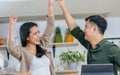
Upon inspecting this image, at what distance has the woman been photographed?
198 cm

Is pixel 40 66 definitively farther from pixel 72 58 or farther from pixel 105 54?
pixel 72 58

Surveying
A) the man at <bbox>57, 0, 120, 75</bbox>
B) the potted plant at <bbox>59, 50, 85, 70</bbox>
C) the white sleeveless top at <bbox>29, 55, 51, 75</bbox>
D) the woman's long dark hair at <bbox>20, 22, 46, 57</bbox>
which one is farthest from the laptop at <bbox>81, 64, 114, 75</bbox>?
the potted plant at <bbox>59, 50, 85, 70</bbox>

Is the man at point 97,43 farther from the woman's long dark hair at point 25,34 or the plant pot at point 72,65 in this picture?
the plant pot at point 72,65

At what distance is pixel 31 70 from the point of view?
2018mm

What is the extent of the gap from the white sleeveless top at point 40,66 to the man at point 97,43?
1.12 feet

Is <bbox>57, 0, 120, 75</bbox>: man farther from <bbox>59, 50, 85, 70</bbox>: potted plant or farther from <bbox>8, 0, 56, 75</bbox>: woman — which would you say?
<bbox>59, 50, 85, 70</bbox>: potted plant

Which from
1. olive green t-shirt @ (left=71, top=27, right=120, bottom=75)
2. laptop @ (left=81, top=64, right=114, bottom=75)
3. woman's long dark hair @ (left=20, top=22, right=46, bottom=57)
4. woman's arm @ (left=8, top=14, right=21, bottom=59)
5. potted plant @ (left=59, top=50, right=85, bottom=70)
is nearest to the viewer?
laptop @ (left=81, top=64, right=114, bottom=75)

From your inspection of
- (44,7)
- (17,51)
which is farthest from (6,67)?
(17,51)

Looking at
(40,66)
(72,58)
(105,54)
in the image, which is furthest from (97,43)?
(72,58)

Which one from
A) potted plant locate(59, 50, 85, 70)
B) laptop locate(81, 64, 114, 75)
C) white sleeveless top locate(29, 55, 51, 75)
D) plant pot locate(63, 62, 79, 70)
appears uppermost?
laptop locate(81, 64, 114, 75)

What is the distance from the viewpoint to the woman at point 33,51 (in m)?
1.98

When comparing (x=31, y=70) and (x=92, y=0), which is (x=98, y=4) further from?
(x=31, y=70)

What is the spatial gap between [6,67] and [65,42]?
967 millimetres

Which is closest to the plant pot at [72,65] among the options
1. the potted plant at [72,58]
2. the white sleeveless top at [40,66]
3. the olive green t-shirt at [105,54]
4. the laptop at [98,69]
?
the potted plant at [72,58]
